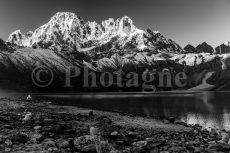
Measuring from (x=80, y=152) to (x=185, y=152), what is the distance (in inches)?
375

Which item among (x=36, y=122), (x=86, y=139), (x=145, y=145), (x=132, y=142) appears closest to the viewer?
(x=86, y=139)

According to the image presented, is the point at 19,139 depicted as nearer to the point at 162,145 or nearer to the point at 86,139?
the point at 86,139

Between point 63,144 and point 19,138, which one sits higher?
point 19,138

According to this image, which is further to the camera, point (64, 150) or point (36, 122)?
point (36, 122)

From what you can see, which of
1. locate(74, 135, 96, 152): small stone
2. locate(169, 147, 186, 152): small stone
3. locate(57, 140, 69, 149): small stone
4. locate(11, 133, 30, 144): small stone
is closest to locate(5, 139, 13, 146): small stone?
locate(11, 133, 30, 144): small stone

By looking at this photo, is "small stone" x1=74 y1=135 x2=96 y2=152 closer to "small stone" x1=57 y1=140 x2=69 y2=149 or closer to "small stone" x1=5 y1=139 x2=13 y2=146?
"small stone" x1=57 y1=140 x2=69 y2=149

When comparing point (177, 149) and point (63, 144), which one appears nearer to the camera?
point (63, 144)

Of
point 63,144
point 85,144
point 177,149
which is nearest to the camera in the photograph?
point 85,144

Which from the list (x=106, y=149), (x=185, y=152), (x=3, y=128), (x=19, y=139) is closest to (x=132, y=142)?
(x=185, y=152)

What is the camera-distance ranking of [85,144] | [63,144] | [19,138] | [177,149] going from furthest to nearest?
[177,149]
[19,138]
[63,144]
[85,144]

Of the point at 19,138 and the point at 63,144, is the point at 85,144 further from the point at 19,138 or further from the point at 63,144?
the point at 19,138

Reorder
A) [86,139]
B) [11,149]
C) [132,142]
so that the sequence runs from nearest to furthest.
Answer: [11,149] → [86,139] → [132,142]

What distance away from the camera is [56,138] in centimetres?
3142

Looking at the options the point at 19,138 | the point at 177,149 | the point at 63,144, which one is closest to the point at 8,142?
the point at 19,138
